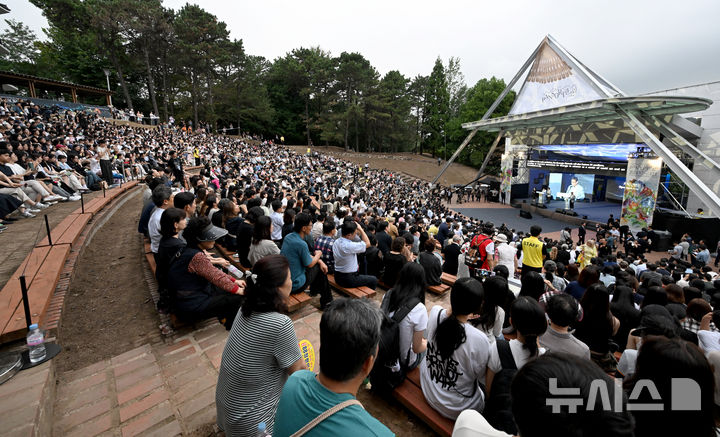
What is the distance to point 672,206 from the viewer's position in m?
15.6

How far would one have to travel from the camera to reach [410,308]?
2.25m

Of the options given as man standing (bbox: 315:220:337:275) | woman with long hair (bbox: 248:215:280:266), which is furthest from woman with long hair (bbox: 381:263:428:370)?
man standing (bbox: 315:220:337:275)

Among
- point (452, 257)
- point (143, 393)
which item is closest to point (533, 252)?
point (452, 257)

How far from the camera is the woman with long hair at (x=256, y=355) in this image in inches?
65.4

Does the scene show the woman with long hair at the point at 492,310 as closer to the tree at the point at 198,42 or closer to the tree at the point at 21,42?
the tree at the point at 198,42

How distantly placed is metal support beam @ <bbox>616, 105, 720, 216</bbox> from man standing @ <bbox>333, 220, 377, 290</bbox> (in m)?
13.8

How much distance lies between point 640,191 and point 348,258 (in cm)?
1781

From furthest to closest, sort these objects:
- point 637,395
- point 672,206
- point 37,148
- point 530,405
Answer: point 672,206 < point 37,148 < point 637,395 < point 530,405

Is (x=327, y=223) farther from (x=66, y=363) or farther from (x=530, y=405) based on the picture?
(x=530, y=405)

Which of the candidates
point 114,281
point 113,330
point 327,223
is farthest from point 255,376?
point 114,281

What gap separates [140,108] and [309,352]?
46.1 metres

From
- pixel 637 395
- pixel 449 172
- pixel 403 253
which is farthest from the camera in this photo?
pixel 449 172

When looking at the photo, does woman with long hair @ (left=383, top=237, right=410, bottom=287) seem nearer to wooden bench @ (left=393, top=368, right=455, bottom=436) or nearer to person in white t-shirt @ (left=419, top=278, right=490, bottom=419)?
wooden bench @ (left=393, top=368, right=455, bottom=436)

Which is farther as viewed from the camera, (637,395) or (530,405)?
(637,395)
